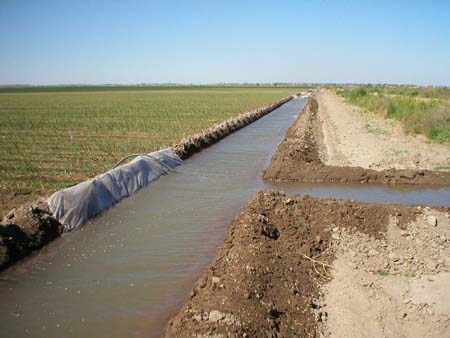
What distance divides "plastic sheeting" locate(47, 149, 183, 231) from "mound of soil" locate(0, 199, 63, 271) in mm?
204

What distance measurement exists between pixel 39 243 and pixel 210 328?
429 centimetres

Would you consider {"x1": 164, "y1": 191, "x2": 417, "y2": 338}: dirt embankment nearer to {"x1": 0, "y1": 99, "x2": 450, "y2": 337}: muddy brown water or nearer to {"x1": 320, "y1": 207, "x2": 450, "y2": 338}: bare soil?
{"x1": 320, "y1": 207, "x2": 450, "y2": 338}: bare soil

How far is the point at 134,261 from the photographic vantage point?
6.12 m

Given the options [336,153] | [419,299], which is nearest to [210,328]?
[419,299]

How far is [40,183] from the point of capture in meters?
9.45

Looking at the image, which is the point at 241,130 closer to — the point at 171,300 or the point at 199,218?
the point at 199,218

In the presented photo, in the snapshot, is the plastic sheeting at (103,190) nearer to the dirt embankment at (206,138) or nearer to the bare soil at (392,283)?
the dirt embankment at (206,138)

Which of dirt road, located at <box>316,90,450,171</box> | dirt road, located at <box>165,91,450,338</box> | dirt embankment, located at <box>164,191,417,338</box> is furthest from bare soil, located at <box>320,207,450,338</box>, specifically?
dirt road, located at <box>316,90,450,171</box>

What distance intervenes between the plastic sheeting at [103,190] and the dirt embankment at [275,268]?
3241 millimetres

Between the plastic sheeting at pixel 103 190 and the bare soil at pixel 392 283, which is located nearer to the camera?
the bare soil at pixel 392 283

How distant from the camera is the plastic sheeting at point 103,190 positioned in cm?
726

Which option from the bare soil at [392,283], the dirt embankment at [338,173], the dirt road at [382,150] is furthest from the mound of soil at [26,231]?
the dirt road at [382,150]

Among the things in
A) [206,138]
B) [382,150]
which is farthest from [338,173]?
[206,138]

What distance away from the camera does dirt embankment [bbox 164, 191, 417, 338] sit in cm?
402
